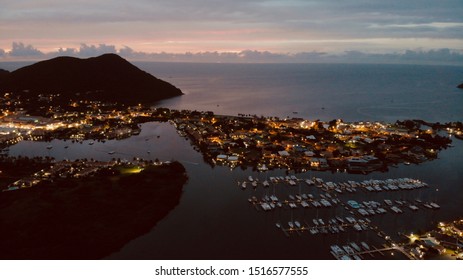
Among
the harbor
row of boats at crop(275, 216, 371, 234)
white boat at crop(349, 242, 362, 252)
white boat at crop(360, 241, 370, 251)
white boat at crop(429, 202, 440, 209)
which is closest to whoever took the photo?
white boat at crop(349, 242, 362, 252)

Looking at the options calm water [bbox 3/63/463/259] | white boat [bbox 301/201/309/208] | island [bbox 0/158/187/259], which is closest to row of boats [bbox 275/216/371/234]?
calm water [bbox 3/63/463/259]

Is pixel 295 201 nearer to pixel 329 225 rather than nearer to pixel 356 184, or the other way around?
pixel 329 225

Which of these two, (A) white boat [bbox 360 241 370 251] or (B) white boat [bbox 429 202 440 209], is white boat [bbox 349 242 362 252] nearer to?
(A) white boat [bbox 360 241 370 251]

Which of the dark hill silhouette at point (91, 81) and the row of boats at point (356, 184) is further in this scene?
the dark hill silhouette at point (91, 81)

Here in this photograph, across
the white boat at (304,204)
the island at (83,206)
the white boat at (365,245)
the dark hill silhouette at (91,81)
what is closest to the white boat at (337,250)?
the white boat at (365,245)

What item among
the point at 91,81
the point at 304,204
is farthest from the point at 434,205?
the point at 91,81

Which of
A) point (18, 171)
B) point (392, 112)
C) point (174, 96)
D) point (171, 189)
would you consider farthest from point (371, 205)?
point (174, 96)

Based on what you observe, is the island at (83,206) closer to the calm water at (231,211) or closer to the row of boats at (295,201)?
the calm water at (231,211)
